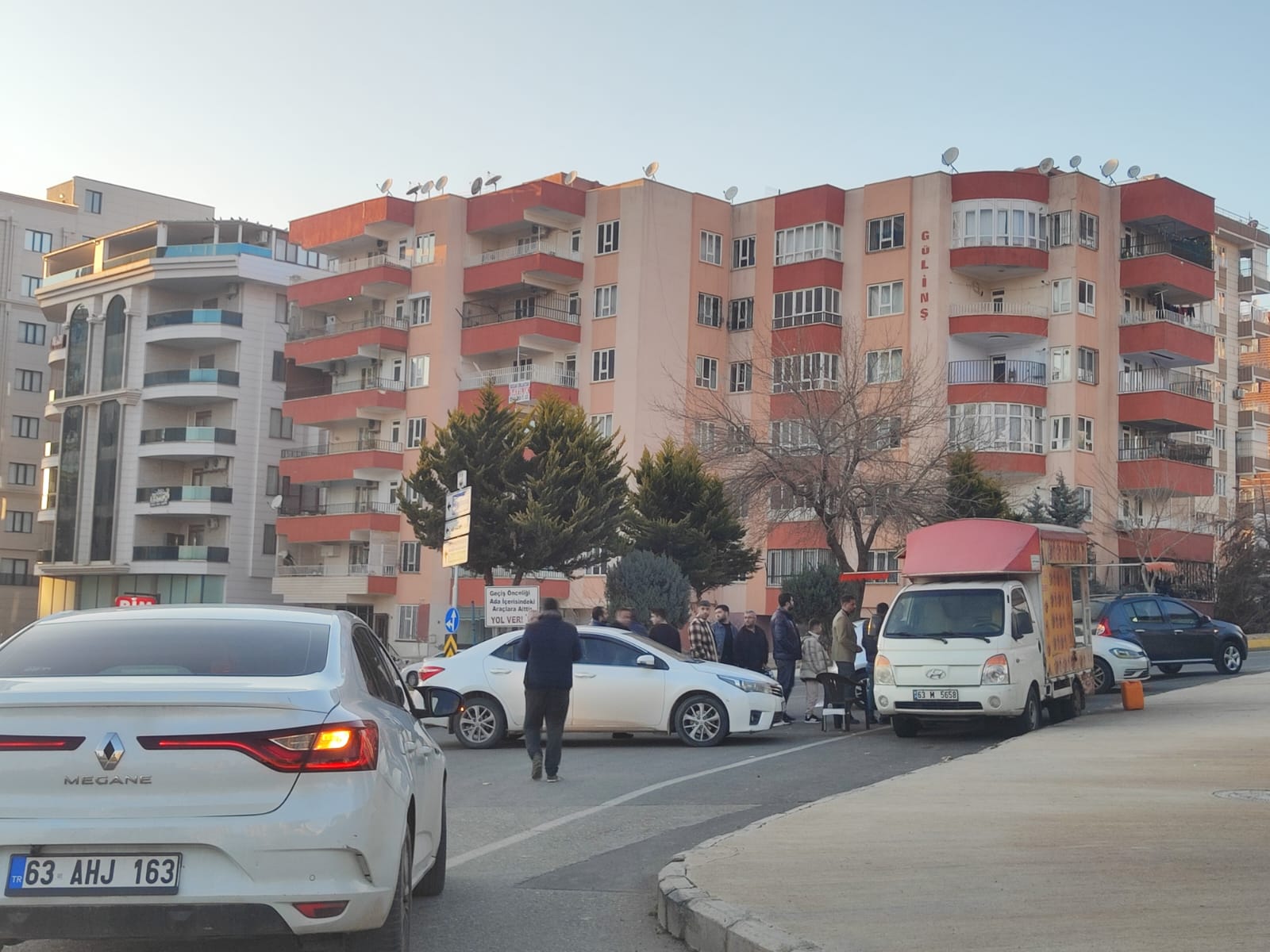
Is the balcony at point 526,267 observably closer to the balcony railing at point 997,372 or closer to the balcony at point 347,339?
the balcony at point 347,339

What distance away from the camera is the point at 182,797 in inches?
219

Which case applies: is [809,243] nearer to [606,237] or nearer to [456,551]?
[606,237]

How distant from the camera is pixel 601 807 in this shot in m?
12.9

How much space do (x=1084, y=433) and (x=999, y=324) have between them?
534cm

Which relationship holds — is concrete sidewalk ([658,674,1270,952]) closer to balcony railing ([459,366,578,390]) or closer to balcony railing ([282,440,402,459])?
balcony railing ([459,366,578,390])

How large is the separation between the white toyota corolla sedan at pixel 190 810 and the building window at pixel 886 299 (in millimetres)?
53600

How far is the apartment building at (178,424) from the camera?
241 feet

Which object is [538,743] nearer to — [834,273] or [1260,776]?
A: [1260,776]

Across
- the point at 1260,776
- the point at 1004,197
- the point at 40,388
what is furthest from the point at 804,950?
the point at 40,388

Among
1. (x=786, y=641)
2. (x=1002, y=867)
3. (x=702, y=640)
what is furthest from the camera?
(x=786, y=641)

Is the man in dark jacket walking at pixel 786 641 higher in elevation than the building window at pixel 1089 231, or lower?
lower

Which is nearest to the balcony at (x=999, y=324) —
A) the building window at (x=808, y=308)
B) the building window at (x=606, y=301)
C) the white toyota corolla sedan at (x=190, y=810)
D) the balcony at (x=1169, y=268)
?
the balcony at (x=1169, y=268)

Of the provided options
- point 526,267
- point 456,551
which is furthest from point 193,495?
point 456,551

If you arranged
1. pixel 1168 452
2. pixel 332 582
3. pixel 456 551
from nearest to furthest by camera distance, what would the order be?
pixel 456 551
pixel 1168 452
pixel 332 582
